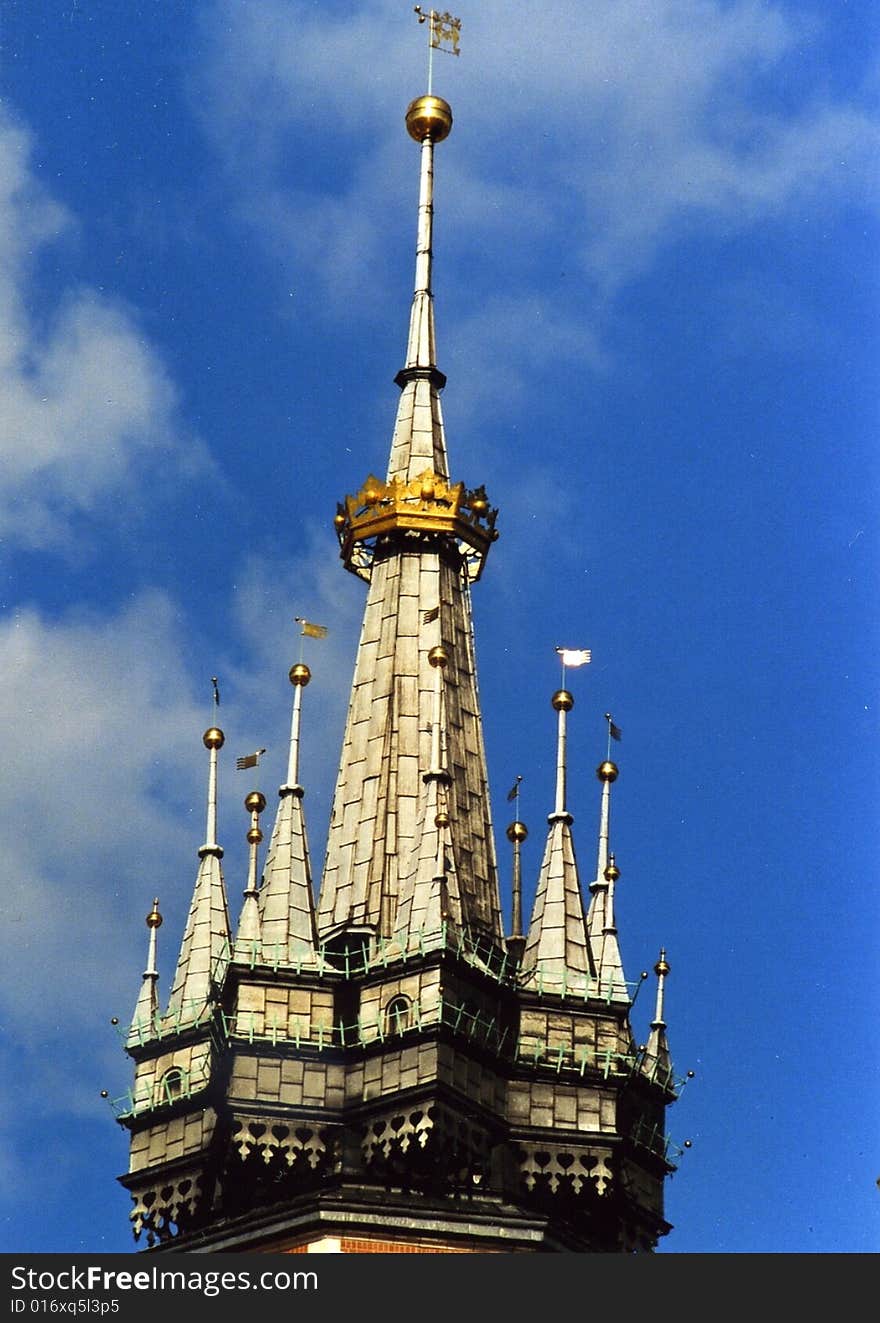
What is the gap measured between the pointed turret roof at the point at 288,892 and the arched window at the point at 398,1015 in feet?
5.81

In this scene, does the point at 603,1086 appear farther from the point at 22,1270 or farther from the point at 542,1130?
the point at 22,1270

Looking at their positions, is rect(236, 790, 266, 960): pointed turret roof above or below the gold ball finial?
below

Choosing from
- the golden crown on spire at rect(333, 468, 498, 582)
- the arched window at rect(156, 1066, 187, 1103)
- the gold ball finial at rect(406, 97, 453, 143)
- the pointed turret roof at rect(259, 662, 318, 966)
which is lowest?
the arched window at rect(156, 1066, 187, 1103)

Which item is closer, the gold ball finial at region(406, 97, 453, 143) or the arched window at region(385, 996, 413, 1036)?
the arched window at region(385, 996, 413, 1036)

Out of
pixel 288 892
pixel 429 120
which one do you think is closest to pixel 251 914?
pixel 288 892

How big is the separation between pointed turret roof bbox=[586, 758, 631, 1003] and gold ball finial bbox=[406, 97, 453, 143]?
13884 millimetres

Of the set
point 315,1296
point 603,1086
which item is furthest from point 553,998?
point 315,1296

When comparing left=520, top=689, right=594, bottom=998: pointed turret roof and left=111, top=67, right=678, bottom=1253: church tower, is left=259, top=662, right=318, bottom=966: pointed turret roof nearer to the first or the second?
left=111, top=67, right=678, bottom=1253: church tower

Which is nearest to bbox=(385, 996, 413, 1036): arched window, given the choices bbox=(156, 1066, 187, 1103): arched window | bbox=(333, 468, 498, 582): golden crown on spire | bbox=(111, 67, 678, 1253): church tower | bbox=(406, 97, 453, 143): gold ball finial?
bbox=(111, 67, 678, 1253): church tower

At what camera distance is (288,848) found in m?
81.5

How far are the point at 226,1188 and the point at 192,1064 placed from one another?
2786mm

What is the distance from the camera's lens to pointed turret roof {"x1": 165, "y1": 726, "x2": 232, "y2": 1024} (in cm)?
8238

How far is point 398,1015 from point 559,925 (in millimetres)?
4175

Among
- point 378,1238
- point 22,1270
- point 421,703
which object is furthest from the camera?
point 421,703
